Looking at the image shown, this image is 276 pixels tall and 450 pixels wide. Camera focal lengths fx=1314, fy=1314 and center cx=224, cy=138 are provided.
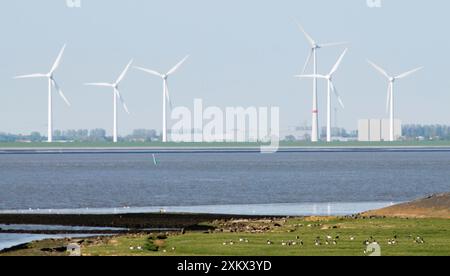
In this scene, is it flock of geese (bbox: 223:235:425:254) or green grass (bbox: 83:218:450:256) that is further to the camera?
flock of geese (bbox: 223:235:425:254)

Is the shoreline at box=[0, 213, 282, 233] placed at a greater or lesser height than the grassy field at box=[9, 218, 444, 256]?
lesser

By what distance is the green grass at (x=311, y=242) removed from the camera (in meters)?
45.0

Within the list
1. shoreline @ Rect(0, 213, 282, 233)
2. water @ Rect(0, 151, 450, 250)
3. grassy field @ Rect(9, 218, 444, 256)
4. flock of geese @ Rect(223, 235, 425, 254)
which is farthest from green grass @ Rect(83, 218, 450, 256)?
shoreline @ Rect(0, 213, 282, 233)

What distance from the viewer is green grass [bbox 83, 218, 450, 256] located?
1772 inches

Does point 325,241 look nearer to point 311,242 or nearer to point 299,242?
point 311,242

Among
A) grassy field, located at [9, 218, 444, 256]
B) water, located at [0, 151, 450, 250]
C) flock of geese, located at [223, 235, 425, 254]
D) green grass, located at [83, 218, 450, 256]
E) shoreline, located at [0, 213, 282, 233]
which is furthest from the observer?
water, located at [0, 151, 450, 250]

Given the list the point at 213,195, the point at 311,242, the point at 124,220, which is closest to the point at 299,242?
the point at 311,242

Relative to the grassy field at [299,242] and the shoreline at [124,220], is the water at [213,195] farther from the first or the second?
the grassy field at [299,242]

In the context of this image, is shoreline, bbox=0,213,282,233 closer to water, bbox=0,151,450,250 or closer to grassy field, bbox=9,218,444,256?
water, bbox=0,151,450,250

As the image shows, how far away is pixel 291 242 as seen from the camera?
48812mm

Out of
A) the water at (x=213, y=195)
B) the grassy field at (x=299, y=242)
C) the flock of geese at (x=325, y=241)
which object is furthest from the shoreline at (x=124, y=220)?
the flock of geese at (x=325, y=241)

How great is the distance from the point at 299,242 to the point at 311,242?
445 millimetres
